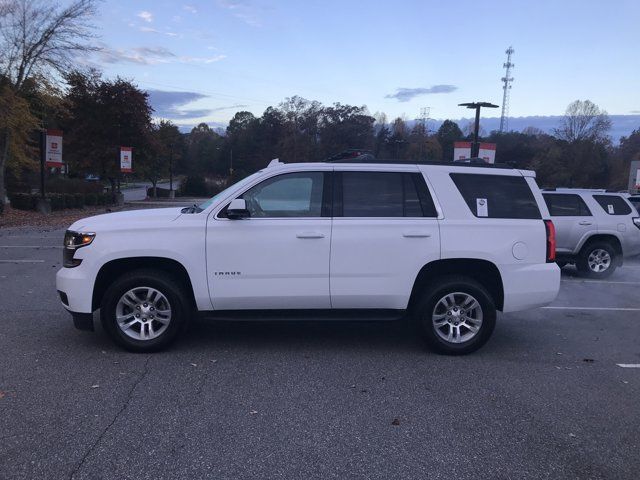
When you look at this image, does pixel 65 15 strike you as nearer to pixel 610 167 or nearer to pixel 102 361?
pixel 102 361

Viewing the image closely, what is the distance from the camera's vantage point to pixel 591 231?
35.2 ft

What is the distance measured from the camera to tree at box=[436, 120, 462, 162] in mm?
63434

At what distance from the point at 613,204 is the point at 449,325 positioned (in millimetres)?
7352

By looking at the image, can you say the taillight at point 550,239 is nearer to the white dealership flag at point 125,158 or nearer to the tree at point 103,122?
the white dealership flag at point 125,158

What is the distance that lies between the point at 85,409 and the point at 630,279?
10.6m

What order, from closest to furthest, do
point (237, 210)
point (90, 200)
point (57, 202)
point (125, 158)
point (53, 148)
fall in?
point (237, 210), point (53, 148), point (57, 202), point (90, 200), point (125, 158)

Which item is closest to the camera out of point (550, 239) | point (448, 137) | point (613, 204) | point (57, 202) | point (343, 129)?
point (550, 239)

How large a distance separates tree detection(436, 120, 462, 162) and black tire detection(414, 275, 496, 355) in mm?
56352

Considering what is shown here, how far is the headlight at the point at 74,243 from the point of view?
5.23 meters

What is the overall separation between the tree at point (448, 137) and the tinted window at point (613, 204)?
163 ft

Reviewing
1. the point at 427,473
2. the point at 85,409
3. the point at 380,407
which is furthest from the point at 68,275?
the point at 427,473

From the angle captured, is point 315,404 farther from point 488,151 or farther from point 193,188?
point 193,188

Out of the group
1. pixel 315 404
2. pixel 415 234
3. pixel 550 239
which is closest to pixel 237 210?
pixel 415 234

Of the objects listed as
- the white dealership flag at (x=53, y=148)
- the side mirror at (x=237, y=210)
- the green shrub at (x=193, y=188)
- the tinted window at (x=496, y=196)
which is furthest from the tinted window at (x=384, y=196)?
the green shrub at (x=193, y=188)
